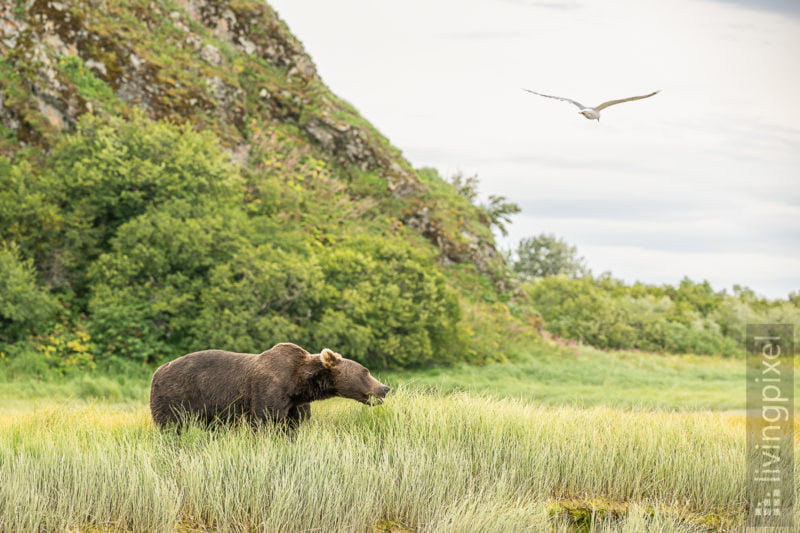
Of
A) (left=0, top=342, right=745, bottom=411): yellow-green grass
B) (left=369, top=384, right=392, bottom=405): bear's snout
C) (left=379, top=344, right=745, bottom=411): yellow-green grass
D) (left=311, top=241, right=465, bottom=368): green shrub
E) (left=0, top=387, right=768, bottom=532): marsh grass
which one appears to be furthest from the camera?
(left=311, top=241, right=465, bottom=368): green shrub

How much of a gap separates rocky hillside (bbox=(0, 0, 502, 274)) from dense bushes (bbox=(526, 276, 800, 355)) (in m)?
11.8

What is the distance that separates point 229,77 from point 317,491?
30.9 metres

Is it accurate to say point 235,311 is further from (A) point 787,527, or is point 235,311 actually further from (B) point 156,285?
(A) point 787,527

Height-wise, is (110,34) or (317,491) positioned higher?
(110,34)

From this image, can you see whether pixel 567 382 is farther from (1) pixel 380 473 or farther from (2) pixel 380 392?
(1) pixel 380 473

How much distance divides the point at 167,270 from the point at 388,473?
1585 centimetres

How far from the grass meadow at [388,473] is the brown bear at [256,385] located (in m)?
0.24

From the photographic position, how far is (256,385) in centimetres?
744

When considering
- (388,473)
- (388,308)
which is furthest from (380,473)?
(388,308)

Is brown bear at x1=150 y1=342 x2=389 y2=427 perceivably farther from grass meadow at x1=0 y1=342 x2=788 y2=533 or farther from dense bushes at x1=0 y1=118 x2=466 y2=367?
dense bushes at x1=0 y1=118 x2=466 y2=367

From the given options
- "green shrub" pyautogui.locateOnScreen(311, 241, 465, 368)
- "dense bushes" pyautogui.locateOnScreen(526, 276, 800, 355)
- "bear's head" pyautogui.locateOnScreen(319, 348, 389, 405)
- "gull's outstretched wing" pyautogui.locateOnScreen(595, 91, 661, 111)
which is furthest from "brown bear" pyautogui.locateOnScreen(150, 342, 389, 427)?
"dense bushes" pyautogui.locateOnScreen(526, 276, 800, 355)

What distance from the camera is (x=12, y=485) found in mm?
6691

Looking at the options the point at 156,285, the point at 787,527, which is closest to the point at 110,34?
the point at 156,285

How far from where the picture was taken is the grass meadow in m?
6.89
